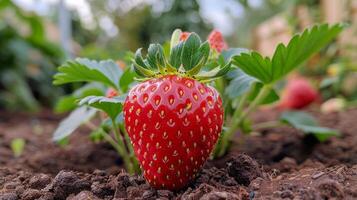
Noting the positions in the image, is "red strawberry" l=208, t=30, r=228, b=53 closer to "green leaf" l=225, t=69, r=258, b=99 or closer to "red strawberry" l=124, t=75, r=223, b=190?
"green leaf" l=225, t=69, r=258, b=99

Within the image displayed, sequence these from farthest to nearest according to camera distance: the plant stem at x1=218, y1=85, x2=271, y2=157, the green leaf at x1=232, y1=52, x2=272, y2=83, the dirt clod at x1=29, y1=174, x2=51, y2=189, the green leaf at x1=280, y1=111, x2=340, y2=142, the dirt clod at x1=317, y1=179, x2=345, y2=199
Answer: the green leaf at x1=280, y1=111, x2=340, y2=142, the plant stem at x1=218, y1=85, x2=271, y2=157, the green leaf at x1=232, y1=52, x2=272, y2=83, the dirt clod at x1=29, y1=174, x2=51, y2=189, the dirt clod at x1=317, y1=179, x2=345, y2=199

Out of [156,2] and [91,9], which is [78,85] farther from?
[156,2]

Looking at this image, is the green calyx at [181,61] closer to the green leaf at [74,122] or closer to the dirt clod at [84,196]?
the dirt clod at [84,196]

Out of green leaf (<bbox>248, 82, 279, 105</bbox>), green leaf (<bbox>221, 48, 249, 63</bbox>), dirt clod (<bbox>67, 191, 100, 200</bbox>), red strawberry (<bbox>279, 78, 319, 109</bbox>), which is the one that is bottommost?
dirt clod (<bbox>67, 191, 100, 200</bbox>)

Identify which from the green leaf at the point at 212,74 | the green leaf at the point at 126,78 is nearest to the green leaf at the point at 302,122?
the green leaf at the point at 126,78

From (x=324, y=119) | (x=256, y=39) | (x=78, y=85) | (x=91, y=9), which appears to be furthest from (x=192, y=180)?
(x=91, y=9)

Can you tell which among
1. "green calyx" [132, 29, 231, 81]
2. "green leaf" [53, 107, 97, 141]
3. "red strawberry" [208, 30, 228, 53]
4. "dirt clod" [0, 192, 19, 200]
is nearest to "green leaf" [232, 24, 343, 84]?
"red strawberry" [208, 30, 228, 53]
